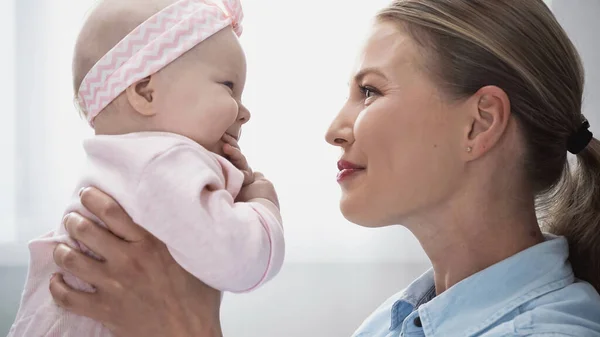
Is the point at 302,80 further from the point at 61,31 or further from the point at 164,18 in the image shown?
the point at 164,18

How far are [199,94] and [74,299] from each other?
0.42 meters

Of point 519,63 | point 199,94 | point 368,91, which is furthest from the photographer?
point 368,91

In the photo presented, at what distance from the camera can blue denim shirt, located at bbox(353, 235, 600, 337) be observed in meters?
1.19

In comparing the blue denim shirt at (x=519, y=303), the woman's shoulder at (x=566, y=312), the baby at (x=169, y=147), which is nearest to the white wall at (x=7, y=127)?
the baby at (x=169, y=147)

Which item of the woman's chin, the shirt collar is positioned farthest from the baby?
the shirt collar

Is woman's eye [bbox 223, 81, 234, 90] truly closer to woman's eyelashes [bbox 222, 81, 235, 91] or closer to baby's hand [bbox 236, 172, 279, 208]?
woman's eyelashes [bbox 222, 81, 235, 91]

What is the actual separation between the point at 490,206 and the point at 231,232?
0.54 m

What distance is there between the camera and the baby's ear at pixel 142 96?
1237 millimetres

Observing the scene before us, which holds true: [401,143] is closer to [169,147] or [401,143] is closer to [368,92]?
[368,92]

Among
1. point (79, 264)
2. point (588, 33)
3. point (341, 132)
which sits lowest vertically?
point (79, 264)

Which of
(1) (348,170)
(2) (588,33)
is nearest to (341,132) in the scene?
(1) (348,170)

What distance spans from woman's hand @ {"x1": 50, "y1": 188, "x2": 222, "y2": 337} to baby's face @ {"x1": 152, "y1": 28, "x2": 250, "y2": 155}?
0.59 feet

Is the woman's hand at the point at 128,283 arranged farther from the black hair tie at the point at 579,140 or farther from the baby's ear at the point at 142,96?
the black hair tie at the point at 579,140

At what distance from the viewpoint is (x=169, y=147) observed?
1163 mm
